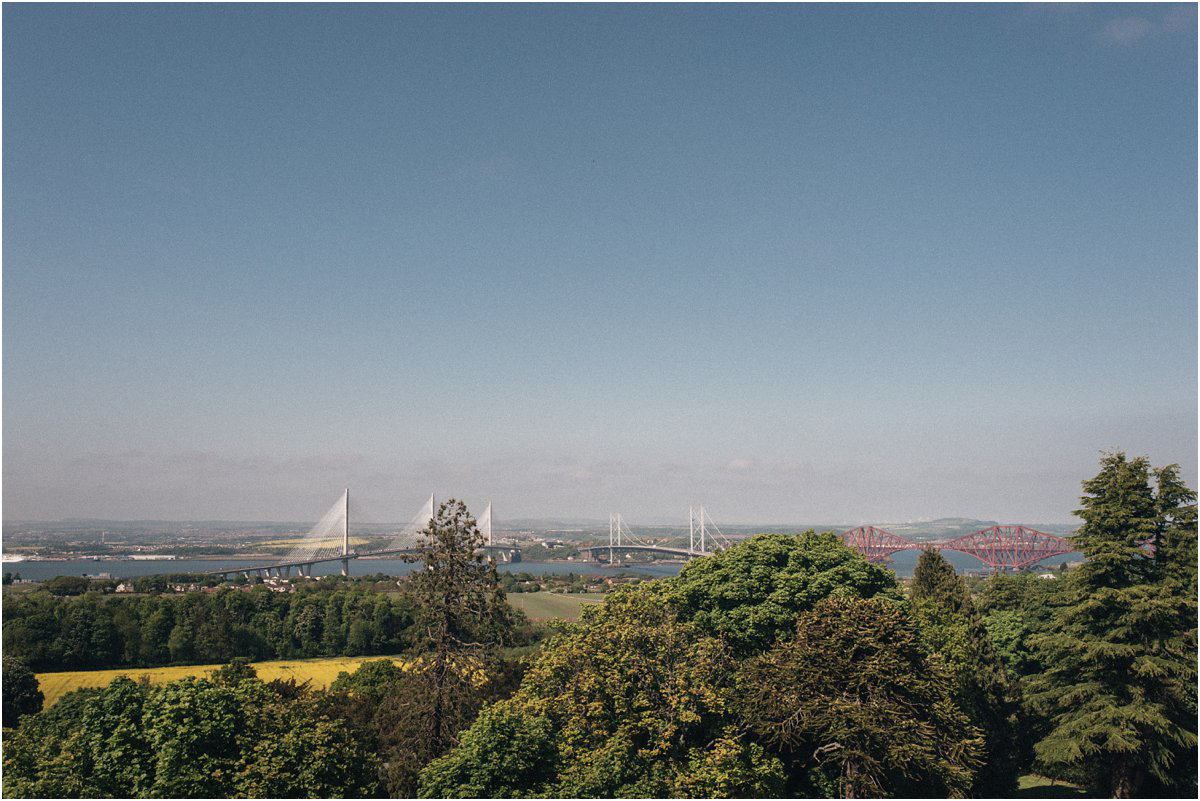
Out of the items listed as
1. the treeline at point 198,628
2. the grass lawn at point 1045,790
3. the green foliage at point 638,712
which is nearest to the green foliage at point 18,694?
the treeline at point 198,628

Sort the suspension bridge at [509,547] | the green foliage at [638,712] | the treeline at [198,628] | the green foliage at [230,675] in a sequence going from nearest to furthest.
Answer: the green foliage at [638,712] < the green foliage at [230,675] < the treeline at [198,628] < the suspension bridge at [509,547]

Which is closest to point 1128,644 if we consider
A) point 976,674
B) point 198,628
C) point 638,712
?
point 976,674

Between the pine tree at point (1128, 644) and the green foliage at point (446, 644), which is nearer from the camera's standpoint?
the green foliage at point (446, 644)

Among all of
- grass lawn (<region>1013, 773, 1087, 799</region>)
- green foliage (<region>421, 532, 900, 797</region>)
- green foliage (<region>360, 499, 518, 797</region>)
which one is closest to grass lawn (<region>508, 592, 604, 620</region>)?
grass lawn (<region>1013, 773, 1087, 799</region>)

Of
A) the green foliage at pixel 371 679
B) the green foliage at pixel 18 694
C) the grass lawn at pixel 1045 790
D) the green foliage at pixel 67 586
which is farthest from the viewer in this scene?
the green foliage at pixel 67 586

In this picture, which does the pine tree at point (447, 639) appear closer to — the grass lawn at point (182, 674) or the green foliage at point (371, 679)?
the green foliage at point (371, 679)

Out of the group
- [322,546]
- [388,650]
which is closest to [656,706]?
[388,650]

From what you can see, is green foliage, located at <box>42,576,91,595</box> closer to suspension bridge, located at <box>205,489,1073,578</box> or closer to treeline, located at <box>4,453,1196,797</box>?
suspension bridge, located at <box>205,489,1073,578</box>

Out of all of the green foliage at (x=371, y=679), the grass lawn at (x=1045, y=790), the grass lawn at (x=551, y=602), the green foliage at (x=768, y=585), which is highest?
the green foliage at (x=768, y=585)
